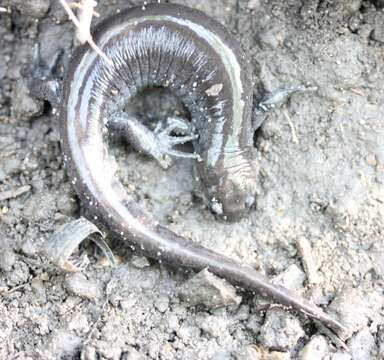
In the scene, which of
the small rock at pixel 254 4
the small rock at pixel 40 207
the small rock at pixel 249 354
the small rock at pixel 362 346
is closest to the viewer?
the small rock at pixel 249 354

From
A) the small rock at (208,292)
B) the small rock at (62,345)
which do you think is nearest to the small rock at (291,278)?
the small rock at (208,292)

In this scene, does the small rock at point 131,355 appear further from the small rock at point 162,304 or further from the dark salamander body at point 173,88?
the dark salamander body at point 173,88

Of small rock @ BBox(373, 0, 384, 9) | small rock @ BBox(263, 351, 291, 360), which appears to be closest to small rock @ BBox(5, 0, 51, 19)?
small rock @ BBox(373, 0, 384, 9)

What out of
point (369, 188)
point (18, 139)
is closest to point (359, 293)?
point (369, 188)

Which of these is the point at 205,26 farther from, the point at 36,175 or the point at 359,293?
the point at 359,293

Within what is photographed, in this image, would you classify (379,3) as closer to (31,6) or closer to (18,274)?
(31,6)

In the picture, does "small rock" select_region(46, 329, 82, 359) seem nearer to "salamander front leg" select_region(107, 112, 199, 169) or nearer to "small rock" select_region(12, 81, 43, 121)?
→ "salamander front leg" select_region(107, 112, 199, 169)
